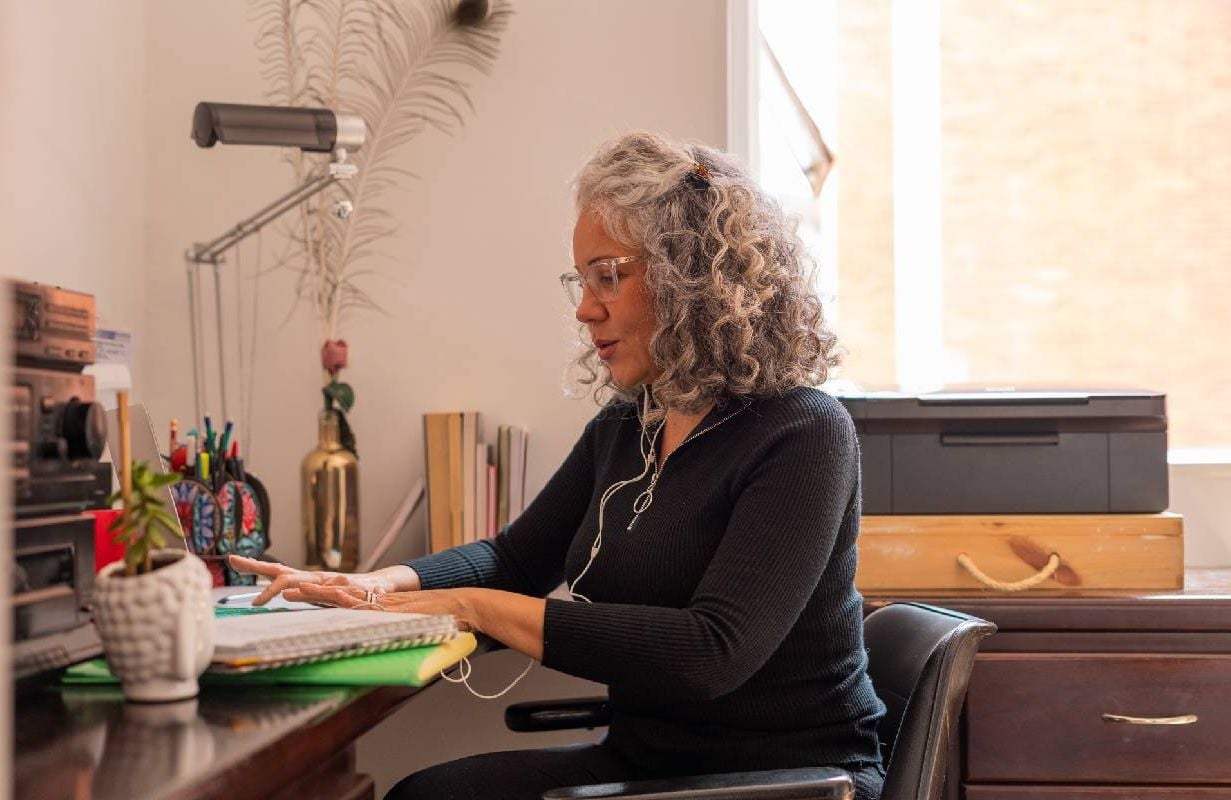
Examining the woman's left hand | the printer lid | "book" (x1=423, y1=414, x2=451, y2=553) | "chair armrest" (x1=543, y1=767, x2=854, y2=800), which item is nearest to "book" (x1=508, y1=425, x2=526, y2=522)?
"book" (x1=423, y1=414, x2=451, y2=553)

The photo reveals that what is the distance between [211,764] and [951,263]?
2248mm

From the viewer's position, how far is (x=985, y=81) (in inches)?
112

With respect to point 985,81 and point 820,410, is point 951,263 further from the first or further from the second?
point 820,410

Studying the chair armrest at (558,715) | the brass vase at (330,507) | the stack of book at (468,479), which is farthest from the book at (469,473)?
the chair armrest at (558,715)

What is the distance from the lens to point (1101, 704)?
202 cm

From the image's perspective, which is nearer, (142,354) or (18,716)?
(18,716)

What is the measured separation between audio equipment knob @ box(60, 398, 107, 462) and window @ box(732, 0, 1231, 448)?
6.08 ft

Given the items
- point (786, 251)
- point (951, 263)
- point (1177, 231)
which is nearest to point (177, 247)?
point (786, 251)

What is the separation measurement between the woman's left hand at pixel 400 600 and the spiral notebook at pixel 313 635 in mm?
127

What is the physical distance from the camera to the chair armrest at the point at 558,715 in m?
1.86

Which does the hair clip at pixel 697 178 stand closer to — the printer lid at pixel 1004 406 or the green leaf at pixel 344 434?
the printer lid at pixel 1004 406

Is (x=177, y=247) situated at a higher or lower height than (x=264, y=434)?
higher

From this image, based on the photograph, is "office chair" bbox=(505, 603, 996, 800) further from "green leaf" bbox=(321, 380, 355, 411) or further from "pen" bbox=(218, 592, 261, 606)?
"green leaf" bbox=(321, 380, 355, 411)

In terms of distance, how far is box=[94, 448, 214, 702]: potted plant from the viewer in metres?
1.04
